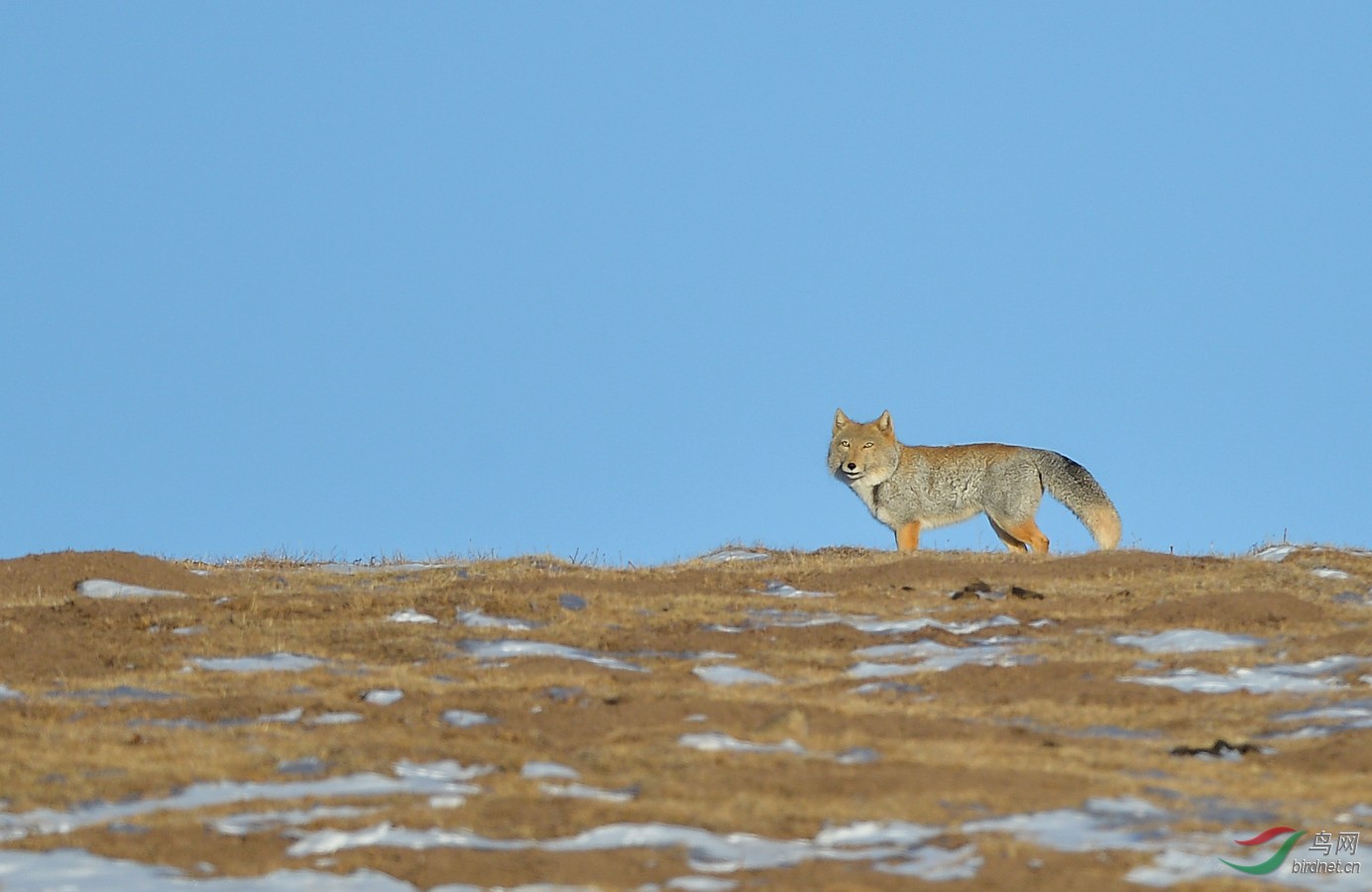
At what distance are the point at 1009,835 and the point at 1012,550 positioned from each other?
52.3ft

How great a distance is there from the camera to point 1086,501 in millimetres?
26453

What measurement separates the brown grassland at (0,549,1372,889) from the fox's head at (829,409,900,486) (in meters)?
5.21

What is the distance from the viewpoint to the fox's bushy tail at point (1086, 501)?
26.5 metres

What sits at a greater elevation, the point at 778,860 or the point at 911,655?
the point at 911,655

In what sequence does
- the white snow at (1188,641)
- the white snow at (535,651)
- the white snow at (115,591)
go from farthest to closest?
the white snow at (115,591) → the white snow at (1188,641) → the white snow at (535,651)

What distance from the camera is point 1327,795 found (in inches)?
434

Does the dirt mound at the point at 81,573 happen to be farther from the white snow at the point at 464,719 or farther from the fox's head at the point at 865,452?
the fox's head at the point at 865,452

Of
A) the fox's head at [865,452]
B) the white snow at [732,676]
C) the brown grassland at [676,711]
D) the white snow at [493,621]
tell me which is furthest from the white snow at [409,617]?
the fox's head at [865,452]

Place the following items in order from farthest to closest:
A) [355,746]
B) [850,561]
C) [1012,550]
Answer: [1012,550]
[850,561]
[355,746]

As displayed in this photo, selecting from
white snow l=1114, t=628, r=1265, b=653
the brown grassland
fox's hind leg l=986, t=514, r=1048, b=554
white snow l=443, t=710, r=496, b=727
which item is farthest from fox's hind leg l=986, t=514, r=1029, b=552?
white snow l=443, t=710, r=496, b=727

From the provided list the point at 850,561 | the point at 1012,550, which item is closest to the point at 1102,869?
the point at 850,561

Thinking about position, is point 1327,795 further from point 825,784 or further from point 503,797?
point 503,797

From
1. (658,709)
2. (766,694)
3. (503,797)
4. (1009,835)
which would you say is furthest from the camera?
(766,694)

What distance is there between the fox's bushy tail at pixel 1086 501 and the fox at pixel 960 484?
16mm
